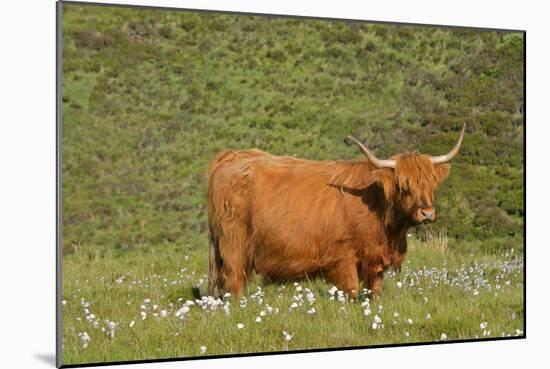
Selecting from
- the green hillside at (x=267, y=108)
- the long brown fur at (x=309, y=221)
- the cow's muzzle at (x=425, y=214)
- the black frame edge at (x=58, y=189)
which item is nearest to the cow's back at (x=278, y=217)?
the long brown fur at (x=309, y=221)

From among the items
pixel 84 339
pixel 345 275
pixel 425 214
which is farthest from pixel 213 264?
pixel 425 214

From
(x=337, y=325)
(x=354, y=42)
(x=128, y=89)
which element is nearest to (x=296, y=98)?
(x=354, y=42)

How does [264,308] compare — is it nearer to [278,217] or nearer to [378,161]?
[278,217]

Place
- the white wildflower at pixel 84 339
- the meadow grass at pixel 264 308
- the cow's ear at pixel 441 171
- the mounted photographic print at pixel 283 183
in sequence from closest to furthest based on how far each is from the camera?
the white wildflower at pixel 84 339 → the meadow grass at pixel 264 308 → the mounted photographic print at pixel 283 183 → the cow's ear at pixel 441 171

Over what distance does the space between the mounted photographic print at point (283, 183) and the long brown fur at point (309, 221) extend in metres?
0.01

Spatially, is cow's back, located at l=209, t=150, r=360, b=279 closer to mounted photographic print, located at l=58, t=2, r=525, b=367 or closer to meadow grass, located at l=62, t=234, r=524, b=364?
mounted photographic print, located at l=58, t=2, r=525, b=367

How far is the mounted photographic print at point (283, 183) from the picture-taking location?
8.21 meters

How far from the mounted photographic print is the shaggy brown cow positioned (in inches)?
0.5

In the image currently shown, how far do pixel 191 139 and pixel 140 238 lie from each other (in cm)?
95

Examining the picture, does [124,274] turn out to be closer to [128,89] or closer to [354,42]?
[128,89]

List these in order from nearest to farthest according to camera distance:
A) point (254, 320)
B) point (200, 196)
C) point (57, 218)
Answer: point (57, 218), point (254, 320), point (200, 196)

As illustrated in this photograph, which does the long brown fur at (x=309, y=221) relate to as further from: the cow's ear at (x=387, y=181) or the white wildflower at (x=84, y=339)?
the white wildflower at (x=84, y=339)

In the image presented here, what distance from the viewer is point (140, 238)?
8.93 metres

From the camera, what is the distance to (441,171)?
8719 millimetres
